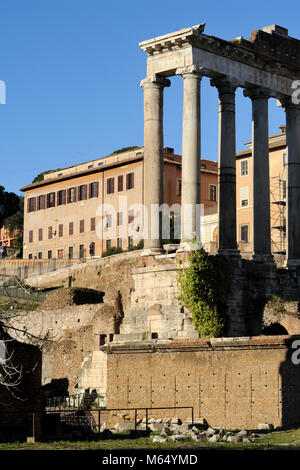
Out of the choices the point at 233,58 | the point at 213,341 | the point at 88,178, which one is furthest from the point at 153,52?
the point at 88,178

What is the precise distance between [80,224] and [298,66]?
42.4 m

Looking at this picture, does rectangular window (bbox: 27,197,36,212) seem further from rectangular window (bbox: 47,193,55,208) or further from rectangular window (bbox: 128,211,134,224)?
rectangular window (bbox: 128,211,134,224)

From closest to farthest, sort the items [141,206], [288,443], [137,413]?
[288,443], [137,413], [141,206]

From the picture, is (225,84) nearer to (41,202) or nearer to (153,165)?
(153,165)

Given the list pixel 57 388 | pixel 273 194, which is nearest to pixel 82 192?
pixel 273 194

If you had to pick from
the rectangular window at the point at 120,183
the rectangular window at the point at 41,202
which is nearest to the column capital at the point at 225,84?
the rectangular window at the point at 120,183

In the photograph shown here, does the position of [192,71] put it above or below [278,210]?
above

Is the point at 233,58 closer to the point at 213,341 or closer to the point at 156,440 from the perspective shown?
the point at 213,341

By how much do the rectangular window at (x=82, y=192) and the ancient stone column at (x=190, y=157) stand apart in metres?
44.6

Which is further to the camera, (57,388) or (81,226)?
(81,226)

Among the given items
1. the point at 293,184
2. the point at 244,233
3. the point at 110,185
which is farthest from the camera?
the point at 110,185

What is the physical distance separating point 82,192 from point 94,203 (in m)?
2.39

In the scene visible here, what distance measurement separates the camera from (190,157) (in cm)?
4047

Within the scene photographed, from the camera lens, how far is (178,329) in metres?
38.6
